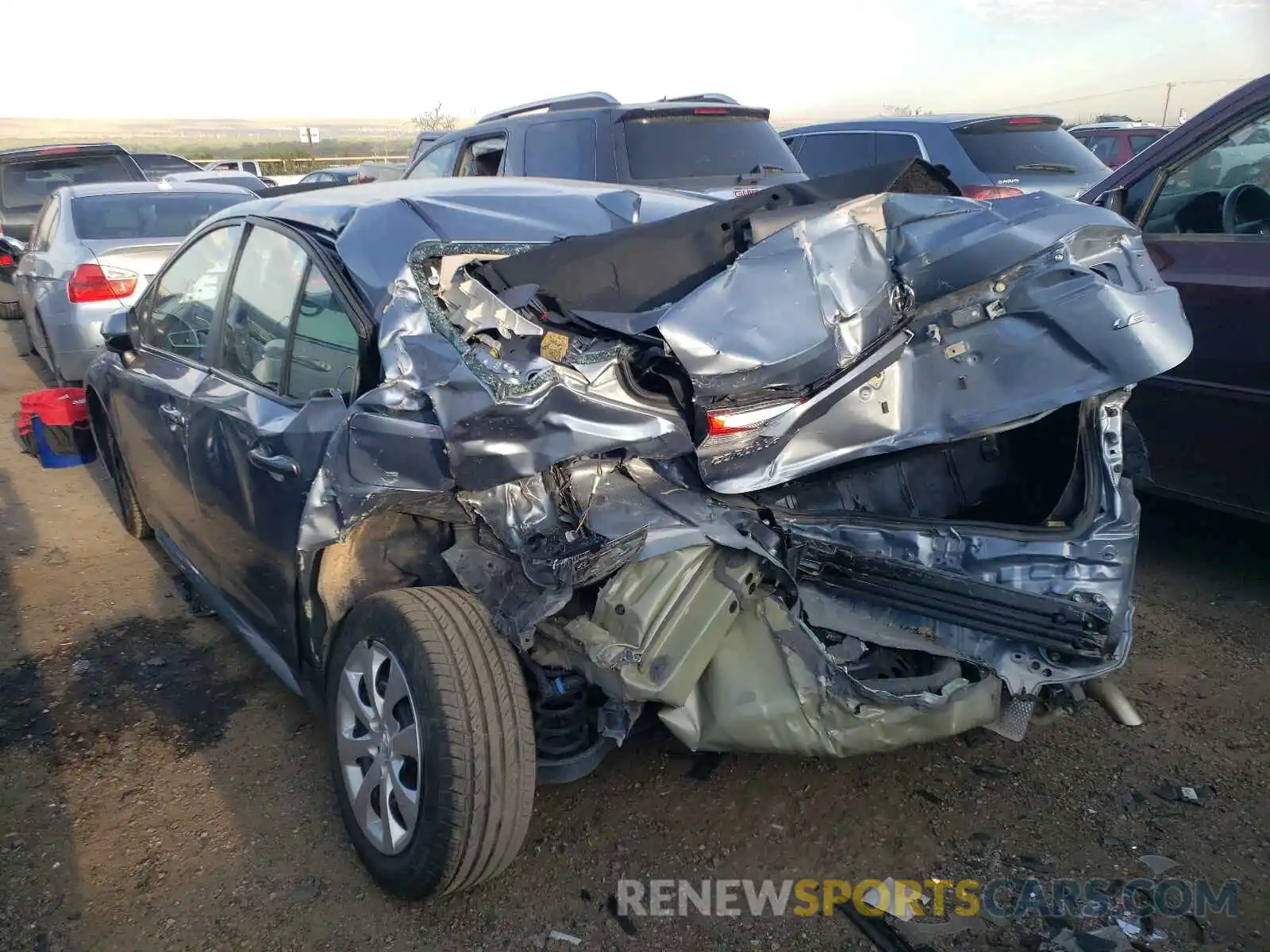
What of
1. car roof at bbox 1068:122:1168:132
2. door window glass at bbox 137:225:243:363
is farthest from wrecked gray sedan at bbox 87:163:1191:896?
car roof at bbox 1068:122:1168:132

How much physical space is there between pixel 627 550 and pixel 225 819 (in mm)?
1569

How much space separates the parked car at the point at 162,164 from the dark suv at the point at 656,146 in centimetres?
1223

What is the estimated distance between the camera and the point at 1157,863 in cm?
254

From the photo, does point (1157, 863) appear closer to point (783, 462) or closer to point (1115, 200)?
point (783, 462)

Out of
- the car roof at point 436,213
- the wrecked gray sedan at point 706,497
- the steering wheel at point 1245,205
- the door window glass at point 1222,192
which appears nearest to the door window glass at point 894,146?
the door window glass at point 1222,192

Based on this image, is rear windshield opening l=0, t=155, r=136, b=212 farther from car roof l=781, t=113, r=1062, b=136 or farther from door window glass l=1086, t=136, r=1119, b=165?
door window glass l=1086, t=136, r=1119, b=165

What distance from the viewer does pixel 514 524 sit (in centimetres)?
258

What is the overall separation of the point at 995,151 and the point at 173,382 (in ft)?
22.4

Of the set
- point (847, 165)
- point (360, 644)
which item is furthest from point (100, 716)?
point (847, 165)

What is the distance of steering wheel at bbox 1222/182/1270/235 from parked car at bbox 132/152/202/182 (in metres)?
16.8

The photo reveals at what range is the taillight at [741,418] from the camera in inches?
95.0

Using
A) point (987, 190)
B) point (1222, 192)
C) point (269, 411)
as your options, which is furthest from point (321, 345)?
point (987, 190)

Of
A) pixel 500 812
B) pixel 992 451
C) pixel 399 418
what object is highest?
pixel 399 418

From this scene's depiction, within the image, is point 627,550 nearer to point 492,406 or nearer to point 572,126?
point 492,406
